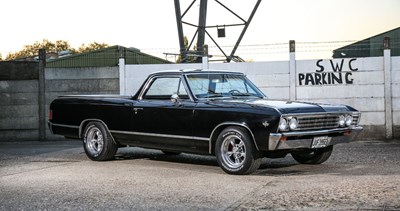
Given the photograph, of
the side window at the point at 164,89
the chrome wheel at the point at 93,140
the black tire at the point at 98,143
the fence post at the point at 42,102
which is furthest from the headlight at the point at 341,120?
the fence post at the point at 42,102

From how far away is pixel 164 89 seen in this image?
31.8 ft

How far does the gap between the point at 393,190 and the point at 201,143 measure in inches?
125

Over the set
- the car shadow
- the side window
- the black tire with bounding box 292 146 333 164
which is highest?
the side window

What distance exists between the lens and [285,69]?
15.8m

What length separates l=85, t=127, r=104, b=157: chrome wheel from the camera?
10523 mm

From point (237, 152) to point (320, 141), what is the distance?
1.22 m

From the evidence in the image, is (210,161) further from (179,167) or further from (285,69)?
(285,69)

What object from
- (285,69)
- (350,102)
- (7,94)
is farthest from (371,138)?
(7,94)

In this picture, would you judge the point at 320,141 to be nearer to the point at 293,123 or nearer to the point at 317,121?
the point at 317,121

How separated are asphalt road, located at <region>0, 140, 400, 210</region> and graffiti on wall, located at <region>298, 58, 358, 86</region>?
4828 millimetres

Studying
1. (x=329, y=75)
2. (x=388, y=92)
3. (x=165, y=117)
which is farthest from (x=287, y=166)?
(x=388, y=92)

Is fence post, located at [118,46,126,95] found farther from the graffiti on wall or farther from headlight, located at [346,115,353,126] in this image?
headlight, located at [346,115,353,126]

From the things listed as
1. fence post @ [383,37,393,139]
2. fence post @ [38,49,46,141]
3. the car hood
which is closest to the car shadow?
the car hood

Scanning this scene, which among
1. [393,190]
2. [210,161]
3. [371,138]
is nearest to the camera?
[393,190]
